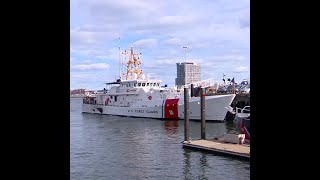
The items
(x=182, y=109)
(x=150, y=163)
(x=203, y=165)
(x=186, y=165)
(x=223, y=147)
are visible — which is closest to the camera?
(x=203, y=165)

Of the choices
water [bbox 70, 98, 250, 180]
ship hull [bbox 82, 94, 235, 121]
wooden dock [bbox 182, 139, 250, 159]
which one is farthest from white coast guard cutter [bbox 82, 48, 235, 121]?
wooden dock [bbox 182, 139, 250, 159]

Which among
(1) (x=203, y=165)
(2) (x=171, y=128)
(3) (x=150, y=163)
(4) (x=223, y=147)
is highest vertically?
(4) (x=223, y=147)

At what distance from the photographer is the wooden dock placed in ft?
54.0

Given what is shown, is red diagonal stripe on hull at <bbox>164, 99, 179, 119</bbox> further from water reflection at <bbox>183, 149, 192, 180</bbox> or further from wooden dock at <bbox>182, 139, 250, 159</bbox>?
water reflection at <bbox>183, 149, 192, 180</bbox>

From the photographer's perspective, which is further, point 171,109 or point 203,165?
point 171,109

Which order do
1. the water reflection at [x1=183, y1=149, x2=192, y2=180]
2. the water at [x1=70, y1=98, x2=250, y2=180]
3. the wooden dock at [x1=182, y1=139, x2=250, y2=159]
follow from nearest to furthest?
the water reflection at [x1=183, y1=149, x2=192, y2=180]
the water at [x1=70, y1=98, x2=250, y2=180]
the wooden dock at [x1=182, y1=139, x2=250, y2=159]

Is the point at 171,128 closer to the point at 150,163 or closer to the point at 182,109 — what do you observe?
the point at 182,109

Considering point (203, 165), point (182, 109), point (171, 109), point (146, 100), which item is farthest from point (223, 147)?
point (146, 100)

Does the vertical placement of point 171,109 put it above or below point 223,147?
above

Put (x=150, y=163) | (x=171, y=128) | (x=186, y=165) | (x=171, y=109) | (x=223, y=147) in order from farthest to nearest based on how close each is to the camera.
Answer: (x=171, y=109) < (x=171, y=128) < (x=223, y=147) < (x=150, y=163) < (x=186, y=165)

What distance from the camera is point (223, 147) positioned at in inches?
712

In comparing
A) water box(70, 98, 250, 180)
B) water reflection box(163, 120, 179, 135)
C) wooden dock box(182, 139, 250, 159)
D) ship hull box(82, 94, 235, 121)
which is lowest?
water box(70, 98, 250, 180)
